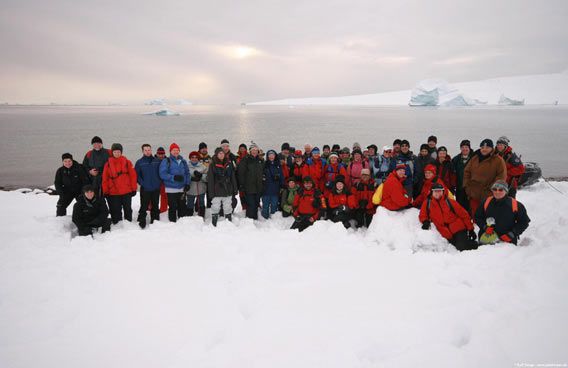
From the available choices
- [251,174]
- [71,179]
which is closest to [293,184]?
[251,174]

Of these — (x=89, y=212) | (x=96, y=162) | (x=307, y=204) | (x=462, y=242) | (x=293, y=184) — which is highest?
(x=96, y=162)

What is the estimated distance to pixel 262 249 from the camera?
5.20 metres

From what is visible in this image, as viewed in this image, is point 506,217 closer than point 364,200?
Yes

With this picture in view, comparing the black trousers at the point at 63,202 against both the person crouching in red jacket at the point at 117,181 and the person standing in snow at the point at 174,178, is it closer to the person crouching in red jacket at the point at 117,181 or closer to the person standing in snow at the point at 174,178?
the person crouching in red jacket at the point at 117,181

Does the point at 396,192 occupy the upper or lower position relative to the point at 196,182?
lower

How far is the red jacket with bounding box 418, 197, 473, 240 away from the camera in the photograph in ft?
17.3

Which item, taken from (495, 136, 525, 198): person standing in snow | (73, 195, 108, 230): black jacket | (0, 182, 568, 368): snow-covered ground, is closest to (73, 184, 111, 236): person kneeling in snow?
(73, 195, 108, 230): black jacket

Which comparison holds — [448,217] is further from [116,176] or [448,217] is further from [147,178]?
[116,176]

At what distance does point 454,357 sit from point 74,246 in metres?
5.67

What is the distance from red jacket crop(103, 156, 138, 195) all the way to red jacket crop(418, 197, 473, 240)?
6042 millimetres

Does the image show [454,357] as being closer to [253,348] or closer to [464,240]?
[253,348]

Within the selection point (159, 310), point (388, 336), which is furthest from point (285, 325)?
point (159, 310)

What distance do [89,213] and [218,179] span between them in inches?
99.1

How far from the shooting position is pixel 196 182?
7008 millimetres
